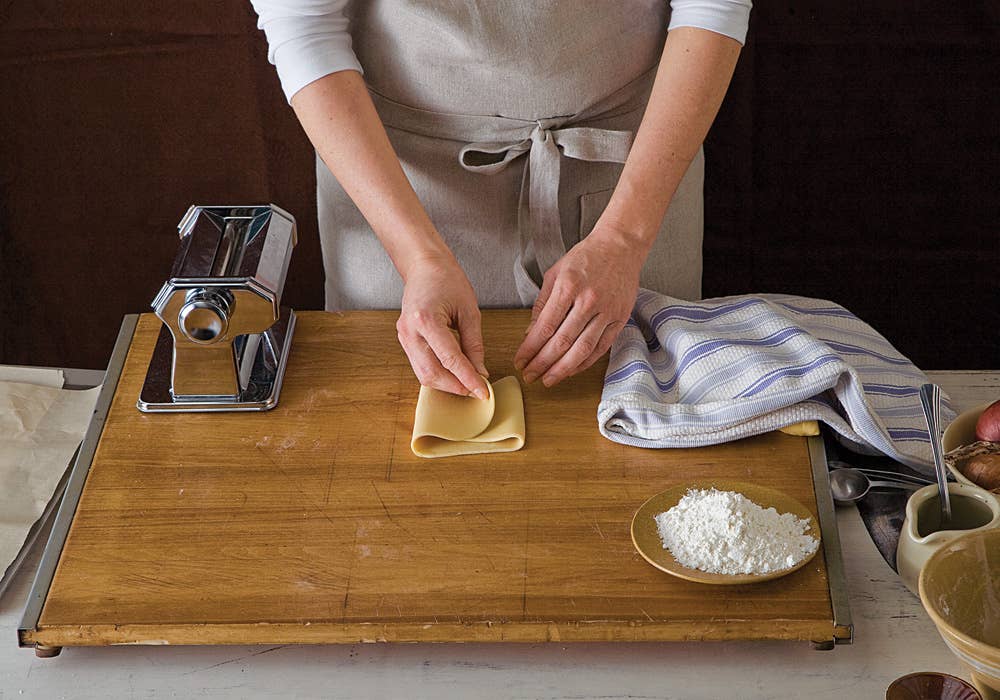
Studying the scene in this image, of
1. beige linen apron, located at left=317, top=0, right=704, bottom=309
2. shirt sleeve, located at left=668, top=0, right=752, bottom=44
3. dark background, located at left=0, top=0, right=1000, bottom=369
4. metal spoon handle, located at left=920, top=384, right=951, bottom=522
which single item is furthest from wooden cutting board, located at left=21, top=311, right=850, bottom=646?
dark background, located at left=0, top=0, right=1000, bottom=369

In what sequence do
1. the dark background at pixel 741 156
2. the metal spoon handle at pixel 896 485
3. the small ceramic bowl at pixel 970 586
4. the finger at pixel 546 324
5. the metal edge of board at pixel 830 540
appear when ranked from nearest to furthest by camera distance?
the small ceramic bowl at pixel 970 586 < the metal edge of board at pixel 830 540 < the metal spoon handle at pixel 896 485 < the finger at pixel 546 324 < the dark background at pixel 741 156

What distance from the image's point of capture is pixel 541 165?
4.03 feet

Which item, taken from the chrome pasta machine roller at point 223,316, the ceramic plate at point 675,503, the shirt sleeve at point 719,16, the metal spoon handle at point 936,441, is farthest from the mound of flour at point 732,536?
the shirt sleeve at point 719,16

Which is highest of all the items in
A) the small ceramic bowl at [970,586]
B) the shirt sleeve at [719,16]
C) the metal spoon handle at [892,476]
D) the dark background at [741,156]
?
the shirt sleeve at [719,16]

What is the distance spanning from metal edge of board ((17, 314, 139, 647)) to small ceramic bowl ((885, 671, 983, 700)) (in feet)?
2.09

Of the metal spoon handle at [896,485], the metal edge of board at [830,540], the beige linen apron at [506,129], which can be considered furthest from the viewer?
the beige linen apron at [506,129]

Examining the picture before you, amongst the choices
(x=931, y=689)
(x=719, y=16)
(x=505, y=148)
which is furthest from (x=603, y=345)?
(x=931, y=689)

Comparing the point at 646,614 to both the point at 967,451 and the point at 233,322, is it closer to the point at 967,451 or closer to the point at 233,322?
the point at 967,451

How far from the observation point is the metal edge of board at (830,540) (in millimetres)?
822

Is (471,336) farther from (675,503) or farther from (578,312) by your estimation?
(675,503)

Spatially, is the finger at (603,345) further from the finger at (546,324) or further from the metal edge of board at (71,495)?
the metal edge of board at (71,495)

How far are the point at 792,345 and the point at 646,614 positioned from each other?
0.34 metres

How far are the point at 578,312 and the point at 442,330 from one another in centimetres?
14

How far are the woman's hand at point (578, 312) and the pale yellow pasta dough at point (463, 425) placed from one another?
0.19 ft
